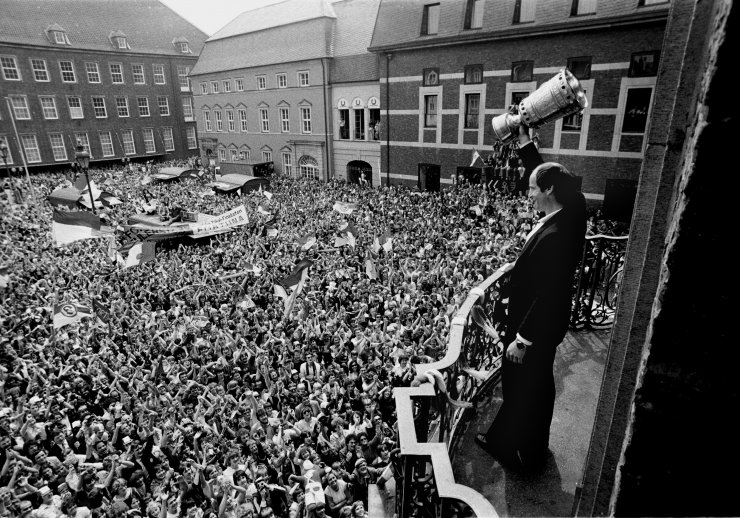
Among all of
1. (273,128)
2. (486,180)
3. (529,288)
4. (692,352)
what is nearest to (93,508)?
(529,288)

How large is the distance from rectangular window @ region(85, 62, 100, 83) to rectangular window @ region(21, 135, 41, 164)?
318 inches

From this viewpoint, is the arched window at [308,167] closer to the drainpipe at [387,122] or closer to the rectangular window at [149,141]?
the drainpipe at [387,122]

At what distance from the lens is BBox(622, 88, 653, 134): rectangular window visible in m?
19.0

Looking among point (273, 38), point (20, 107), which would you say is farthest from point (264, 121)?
point (20, 107)

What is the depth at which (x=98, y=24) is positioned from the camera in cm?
4519

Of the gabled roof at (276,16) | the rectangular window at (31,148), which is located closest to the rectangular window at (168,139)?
the rectangular window at (31,148)

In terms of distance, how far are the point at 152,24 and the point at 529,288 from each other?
191 feet

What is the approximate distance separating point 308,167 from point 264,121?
7.00m

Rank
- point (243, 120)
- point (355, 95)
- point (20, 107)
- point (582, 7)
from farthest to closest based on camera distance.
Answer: point (243, 120)
point (20, 107)
point (355, 95)
point (582, 7)

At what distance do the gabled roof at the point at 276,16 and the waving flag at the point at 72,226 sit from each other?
85.3 feet

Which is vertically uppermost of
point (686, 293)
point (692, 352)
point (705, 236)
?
point (705, 236)

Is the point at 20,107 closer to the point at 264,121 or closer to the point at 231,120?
the point at 231,120

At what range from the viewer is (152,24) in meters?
48.9

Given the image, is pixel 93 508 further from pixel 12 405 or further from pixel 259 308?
pixel 259 308
